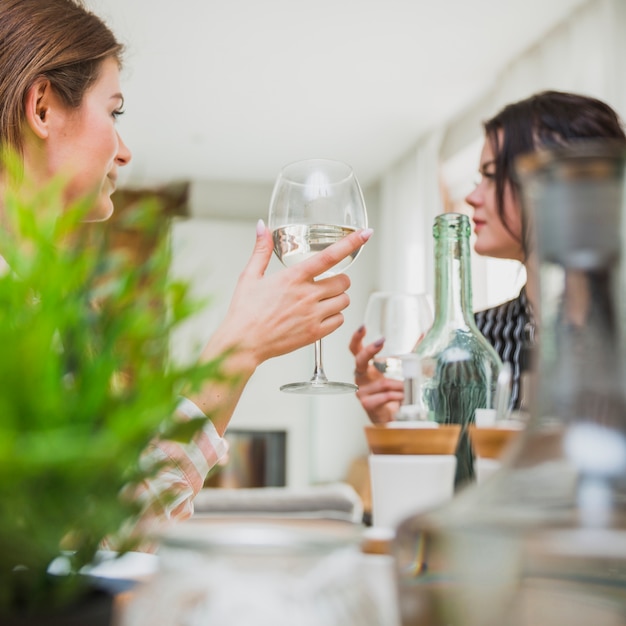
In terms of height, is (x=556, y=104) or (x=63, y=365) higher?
(x=556, y=104)

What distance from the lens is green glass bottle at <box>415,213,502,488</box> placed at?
673 millimetres

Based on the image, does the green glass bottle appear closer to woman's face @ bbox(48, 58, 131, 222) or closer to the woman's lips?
woman's face @ bbox(48, 58, 131, 222)

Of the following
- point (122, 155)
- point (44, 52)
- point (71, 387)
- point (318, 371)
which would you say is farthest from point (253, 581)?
point (122, 155)

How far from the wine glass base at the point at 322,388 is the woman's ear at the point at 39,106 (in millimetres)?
694

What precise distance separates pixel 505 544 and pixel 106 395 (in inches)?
5.1

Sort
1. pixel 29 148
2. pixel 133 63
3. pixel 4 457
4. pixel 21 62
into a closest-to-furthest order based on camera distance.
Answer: pixel 4 457
pixel 21 62
pixel 29 148
pixel 133 63

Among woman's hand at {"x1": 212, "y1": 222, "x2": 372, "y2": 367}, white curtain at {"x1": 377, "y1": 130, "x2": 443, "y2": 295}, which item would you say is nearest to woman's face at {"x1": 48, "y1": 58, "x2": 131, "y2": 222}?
woman's hand at {"x1": 212, "y1": 222, "x2": 372, "y2": 367}

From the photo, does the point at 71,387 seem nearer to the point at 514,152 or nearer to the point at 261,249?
the point at 261,249

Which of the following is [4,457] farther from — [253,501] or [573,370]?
[253,501]

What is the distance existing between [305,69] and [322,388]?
3.80 meters

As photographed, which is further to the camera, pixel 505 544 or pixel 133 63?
pixel 133 63

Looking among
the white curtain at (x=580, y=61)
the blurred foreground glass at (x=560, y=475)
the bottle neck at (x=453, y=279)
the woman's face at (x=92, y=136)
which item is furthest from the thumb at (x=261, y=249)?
the white curtain at (x=580, y=61)

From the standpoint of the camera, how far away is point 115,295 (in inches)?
9.5

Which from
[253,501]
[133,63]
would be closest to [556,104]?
[253,501]
